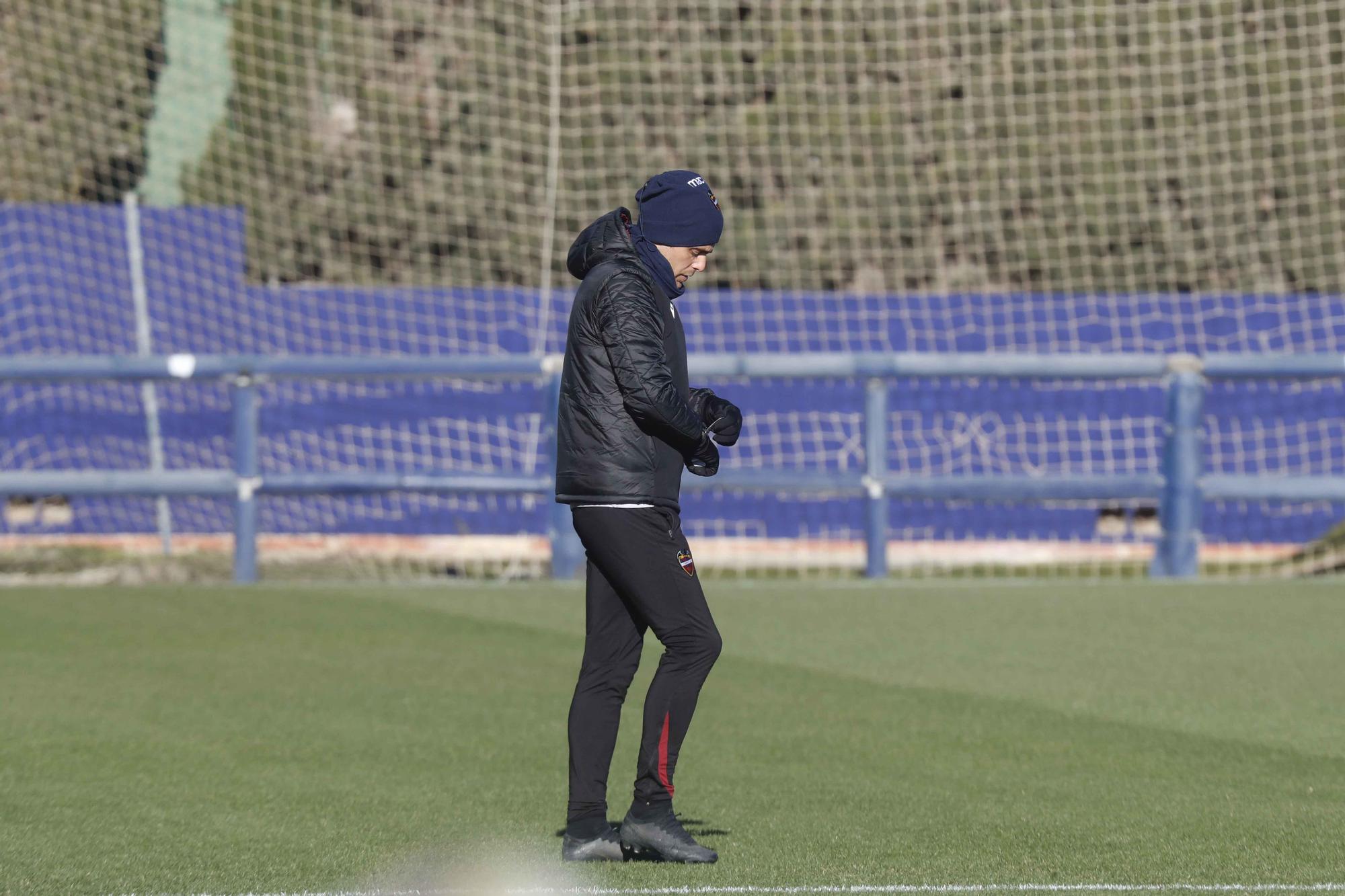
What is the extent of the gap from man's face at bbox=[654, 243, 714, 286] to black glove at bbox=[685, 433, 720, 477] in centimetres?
43

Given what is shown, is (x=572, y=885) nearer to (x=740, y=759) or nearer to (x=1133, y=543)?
(x=740, y=759)

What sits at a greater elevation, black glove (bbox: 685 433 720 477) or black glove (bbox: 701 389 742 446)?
black glove (bbox: 701 389 742 446)

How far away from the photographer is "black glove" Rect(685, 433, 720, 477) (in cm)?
501

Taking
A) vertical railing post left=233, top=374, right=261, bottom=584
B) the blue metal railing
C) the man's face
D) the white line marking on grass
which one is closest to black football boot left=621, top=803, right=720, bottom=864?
the white line marking on grass

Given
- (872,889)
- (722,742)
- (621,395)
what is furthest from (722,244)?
(872,889)

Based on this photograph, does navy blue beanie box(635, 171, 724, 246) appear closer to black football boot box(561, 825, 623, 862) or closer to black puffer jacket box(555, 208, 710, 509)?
black puffer jacket box(555, 208, 710, 509)

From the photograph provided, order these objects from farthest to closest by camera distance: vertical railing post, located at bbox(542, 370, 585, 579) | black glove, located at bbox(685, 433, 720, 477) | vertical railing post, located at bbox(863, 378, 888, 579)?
vertical railing post, located at bbox(542, 370, 585, 579)
vertical railing post, located at bbox(863, 378, 888, 579)
black glove, located at bbox(685, 433, 720, 477)

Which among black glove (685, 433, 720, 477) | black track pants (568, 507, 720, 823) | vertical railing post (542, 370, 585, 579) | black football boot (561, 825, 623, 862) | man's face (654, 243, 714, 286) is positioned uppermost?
man's face (654, 243, 714, 286)

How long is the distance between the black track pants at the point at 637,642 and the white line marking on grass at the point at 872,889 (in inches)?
13.6

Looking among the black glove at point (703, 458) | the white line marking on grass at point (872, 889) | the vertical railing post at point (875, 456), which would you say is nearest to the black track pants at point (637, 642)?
the black glove at point (703, 458)

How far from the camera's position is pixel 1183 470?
37.7ft

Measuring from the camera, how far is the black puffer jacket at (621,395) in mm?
4898

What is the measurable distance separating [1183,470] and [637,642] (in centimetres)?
700

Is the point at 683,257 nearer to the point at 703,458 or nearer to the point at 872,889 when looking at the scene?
the point at 703,458
